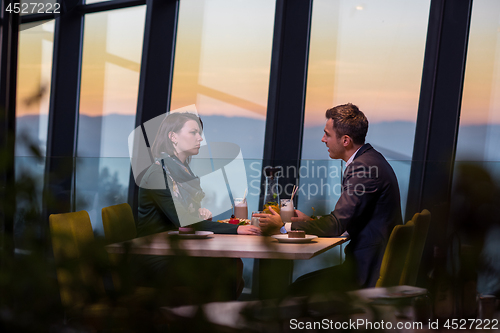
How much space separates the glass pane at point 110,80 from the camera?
512 cm

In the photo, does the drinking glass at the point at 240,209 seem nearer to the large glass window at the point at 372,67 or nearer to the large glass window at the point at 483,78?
the large glass window at the point at 372,67

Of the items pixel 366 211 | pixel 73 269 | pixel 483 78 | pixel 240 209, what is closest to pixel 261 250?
pixel 73 269

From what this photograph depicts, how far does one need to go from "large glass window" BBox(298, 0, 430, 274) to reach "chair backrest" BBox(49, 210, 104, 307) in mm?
3595

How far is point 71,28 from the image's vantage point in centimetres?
548

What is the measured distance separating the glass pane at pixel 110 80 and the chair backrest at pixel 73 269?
4.81 m

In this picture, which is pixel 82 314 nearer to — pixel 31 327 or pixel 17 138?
pixel 31 327

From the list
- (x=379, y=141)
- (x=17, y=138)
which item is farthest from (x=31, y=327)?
(x=379, y=141)

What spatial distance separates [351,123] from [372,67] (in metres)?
2.03

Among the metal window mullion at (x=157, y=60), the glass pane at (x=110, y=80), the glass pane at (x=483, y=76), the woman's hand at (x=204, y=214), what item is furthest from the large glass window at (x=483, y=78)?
the glass pane at (x=110, y=80)

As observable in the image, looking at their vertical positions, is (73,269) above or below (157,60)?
A: below

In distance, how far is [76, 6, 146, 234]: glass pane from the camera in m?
5.12

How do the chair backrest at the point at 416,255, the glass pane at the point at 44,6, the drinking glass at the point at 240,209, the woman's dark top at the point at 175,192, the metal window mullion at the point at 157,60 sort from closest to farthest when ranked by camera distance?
the chair backrest at the point at 416,255, the glass pane at the point at 44,6, the woman's dark top at the point at 175,192, the drinking glass at the point at 240,209, the metal window mullion at the point at 157,60

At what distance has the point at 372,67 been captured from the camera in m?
4.20

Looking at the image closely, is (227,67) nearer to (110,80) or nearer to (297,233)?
(110,80)
